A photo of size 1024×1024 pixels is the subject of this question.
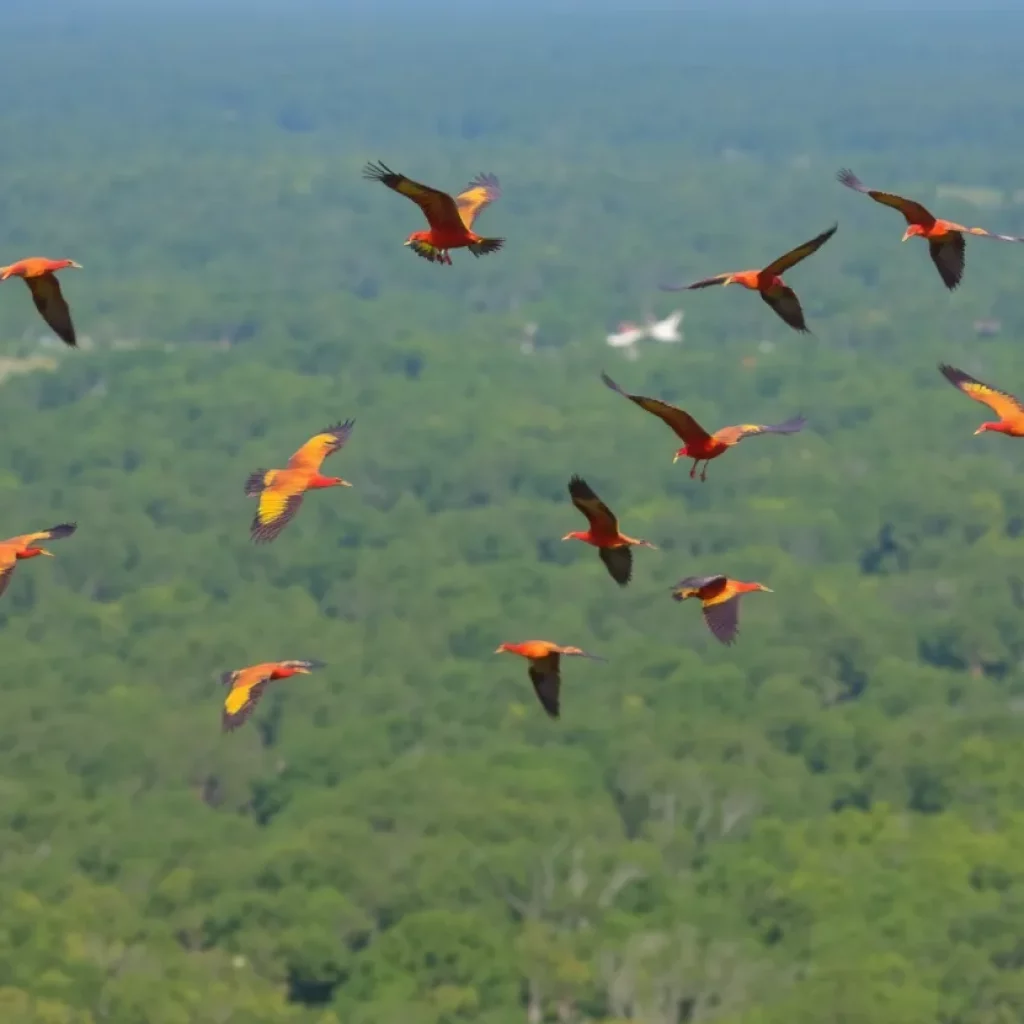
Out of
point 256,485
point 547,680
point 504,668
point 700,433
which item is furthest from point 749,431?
point 504,668

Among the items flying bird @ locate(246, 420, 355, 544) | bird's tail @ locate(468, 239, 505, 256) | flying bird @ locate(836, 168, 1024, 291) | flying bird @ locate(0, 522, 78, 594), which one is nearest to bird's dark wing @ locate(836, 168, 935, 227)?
flying bird @ locate(836, 168, 1024, 291)

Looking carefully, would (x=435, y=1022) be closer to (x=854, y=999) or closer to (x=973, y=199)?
(x=854, y=999)

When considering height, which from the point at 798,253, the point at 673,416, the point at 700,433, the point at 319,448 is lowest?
the point at 319,448

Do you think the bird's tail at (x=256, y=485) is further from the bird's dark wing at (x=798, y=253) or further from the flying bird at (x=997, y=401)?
the flying bird at (x=997, y=401)

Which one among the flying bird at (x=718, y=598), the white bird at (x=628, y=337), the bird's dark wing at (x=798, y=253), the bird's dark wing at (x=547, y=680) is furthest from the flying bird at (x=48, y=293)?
the white bird at (x=628, y=337)

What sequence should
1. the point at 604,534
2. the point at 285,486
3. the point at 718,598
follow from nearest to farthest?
the point at 604,534 < the point at 718,598 < the point at 285,486

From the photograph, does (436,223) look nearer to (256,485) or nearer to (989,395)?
(256,485)
